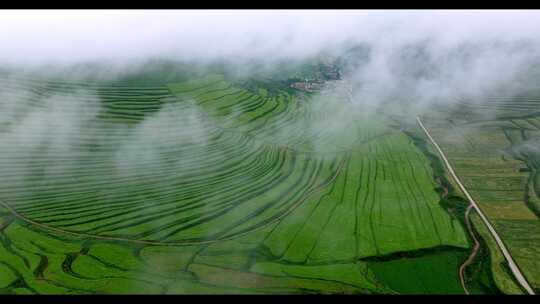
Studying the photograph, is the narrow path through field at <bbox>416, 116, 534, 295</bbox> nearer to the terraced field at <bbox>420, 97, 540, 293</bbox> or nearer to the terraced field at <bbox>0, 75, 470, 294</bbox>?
the terraced field at <bbox>420, 97, 540, 293</bbox>

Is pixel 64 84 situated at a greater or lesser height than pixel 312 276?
greater

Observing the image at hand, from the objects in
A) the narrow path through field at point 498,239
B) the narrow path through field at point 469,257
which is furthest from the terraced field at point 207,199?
the narrow path through field at point 498,239

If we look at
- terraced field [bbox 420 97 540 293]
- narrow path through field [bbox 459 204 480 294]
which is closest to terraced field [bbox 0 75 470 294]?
narrow path through field [bbox 459 204 480 294]

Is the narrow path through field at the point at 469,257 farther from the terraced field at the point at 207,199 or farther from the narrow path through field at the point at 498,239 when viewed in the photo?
the narrow path through field at the point at 498,239

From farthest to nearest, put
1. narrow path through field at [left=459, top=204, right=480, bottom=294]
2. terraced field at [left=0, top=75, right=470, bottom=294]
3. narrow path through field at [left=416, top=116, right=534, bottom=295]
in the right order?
1. narrow path through field at [left=459, top=204, right=480, bottom=294]
2. terraced field at [left=0, top=75, right=470, bottom=294]
3. narrow path through field at [left=416, top=116, right=534, bottom=295]

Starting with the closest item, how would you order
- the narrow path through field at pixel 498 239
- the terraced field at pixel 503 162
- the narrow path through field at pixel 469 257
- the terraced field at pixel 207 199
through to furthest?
the narrow path through field at pixel 498 239
the terraced field at pixel 207 199
the narrow path through field at pixel 469 257
the terraced field at pixel 503 162

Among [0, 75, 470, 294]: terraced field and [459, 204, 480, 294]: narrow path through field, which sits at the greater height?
[0, 75, 470, 294]: terraced field

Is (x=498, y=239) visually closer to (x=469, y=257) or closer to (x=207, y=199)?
(x=469, y=257)
